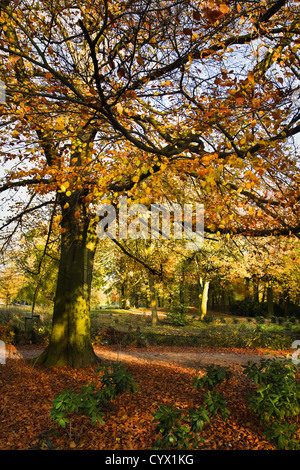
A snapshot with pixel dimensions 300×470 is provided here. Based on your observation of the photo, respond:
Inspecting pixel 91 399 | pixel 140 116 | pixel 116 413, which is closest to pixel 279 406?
pixel 116 413

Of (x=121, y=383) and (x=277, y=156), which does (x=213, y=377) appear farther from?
(x=277, y=156)

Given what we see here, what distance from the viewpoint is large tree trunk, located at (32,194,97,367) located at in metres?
6.88

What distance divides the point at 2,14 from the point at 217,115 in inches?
163

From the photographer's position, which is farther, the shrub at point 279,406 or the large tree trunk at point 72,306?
the large tree trunk at point 72,306

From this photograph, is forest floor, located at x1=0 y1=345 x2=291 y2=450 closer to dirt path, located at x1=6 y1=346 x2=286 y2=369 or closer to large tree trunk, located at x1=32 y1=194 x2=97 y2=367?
large tree trunk, located at x1=32 y1=194 x2=97 y2=367

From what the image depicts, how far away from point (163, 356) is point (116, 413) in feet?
18.9

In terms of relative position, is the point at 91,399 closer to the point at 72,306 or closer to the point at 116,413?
the point at 116,413

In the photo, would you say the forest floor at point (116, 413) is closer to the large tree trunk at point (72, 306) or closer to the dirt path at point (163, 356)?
the large tree trunk at point (72, 306)

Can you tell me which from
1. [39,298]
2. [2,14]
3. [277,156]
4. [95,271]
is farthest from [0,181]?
[95,271]

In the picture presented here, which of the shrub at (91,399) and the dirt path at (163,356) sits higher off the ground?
the shrub at (91,399)

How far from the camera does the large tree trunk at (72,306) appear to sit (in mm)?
6879

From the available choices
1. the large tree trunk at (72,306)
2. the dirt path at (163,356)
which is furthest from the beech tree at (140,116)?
the dirt path at (163,356)

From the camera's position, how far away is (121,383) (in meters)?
4.35

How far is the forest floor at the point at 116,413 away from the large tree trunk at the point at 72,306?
13.1 inches
